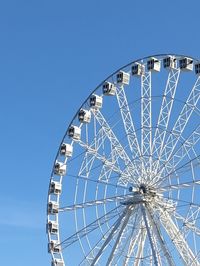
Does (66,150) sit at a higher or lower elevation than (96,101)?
lower

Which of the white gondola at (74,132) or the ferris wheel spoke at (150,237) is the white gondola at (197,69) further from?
the white gondola at (74,132)

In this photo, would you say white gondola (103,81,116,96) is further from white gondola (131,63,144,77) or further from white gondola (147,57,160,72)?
white gondola (147,57,160,72)

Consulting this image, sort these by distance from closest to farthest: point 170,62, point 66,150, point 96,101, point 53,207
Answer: point 170,62 → point 53,207 → point 96,101 → point 66,150

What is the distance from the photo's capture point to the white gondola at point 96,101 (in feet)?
231

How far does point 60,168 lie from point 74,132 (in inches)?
104

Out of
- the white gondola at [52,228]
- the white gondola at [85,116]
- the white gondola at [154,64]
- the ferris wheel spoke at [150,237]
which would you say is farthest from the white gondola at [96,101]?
the ferris wheel spoke at [150,237]

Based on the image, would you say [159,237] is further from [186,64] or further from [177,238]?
[186,64]

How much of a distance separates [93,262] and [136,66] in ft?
43.2

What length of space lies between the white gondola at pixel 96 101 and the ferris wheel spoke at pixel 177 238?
10101mm

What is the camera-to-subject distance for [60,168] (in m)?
71.2

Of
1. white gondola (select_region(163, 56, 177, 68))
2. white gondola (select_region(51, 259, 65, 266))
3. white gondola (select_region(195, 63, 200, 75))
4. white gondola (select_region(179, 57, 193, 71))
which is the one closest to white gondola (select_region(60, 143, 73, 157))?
white gondola (select_region(51, 259, 65, 266))

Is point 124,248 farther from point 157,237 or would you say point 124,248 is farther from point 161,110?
point 161,110

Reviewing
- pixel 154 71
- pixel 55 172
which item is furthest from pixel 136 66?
pixel 55 172

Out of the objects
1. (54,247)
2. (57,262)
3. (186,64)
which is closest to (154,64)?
(186,64)
